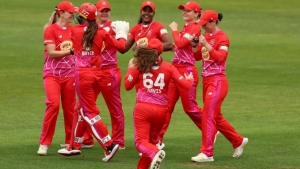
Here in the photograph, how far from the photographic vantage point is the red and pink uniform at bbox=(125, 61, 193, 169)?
12.3m

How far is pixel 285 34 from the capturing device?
1214 inches

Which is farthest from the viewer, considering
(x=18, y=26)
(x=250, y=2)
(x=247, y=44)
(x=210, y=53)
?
(x=250, y=2)

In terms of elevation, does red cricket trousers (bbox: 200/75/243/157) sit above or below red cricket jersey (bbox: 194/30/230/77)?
below

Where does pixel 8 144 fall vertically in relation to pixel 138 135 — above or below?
below

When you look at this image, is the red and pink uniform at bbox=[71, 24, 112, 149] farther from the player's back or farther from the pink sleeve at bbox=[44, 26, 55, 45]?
the player's back

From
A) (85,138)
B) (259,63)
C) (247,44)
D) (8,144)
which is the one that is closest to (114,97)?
(85,138)

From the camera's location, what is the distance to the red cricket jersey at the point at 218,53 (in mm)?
13594

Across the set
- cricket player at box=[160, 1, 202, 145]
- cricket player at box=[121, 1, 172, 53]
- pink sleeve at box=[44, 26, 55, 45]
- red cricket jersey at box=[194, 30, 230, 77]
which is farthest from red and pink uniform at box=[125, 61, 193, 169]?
pink sleeve at box=[44, 26, 55, 45]

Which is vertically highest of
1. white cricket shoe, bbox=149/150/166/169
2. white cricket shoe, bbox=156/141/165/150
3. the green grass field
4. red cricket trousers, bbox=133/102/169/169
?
red cricket trousers, bbox=133/102/169/169

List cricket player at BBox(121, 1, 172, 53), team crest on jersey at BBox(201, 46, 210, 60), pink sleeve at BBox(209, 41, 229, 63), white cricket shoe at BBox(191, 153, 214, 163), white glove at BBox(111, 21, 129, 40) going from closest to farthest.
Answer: pink sleeve at BBox(209, 41, 229, 63), white cricket shoe at BBox(191, 153, 214, 163), team crest on jersey at BBox(201, 46, 210, 60), white glove at BBox(111, 21, 129, 40), cricket player at BBox(121, 1, 172, 53)

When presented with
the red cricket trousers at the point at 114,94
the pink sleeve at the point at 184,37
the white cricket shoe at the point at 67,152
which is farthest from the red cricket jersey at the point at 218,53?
the white cricket shoe at the point at 67,152

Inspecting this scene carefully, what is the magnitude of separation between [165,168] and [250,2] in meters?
25.0

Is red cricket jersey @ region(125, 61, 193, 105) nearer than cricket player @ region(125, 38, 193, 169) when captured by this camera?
No

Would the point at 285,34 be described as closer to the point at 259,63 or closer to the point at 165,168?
the point at 259,63
